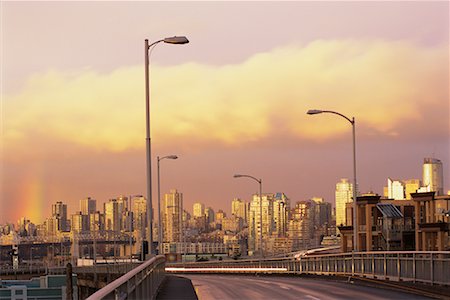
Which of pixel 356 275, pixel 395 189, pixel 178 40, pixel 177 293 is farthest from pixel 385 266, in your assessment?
pixel 395 189

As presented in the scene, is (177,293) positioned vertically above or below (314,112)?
below

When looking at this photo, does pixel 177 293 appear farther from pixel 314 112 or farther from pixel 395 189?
pixel 395 189

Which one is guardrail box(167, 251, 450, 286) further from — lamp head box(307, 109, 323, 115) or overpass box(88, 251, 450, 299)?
lamp head box(307, 109, 323, 115)

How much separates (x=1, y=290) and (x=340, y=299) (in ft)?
446

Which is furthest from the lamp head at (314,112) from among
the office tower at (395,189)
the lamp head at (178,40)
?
the office tower at (395,189)

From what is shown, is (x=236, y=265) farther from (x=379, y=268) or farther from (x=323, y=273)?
(x=379, y=268)

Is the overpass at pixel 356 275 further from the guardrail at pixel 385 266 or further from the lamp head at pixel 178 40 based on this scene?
the lamp head at pixel 178 40

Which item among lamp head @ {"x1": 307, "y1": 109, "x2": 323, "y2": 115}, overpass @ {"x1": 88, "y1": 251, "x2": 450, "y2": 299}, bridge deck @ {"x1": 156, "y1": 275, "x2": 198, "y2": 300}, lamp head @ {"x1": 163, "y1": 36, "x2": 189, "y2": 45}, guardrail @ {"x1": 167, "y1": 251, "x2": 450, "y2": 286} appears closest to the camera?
overpass @ {"x1": 88, "y1": 251, "x2": 450, "y2": 299}

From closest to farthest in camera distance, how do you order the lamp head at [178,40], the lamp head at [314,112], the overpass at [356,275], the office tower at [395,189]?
the overpass at [356,275]
the lamp head at [178,40]
the lamp head at [314,112]
the office tower at [395,189]

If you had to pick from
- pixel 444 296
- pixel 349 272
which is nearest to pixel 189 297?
pixel 444 296

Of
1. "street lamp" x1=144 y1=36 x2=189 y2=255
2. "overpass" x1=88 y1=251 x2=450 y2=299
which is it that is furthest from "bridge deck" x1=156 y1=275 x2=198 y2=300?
"street lamp" x1=144 y1=36 x2=189 y2=255

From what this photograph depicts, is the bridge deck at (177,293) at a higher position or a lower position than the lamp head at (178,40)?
lower

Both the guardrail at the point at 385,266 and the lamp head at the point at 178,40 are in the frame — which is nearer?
the guardrail at the point at 385,266

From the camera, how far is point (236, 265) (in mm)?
86562
